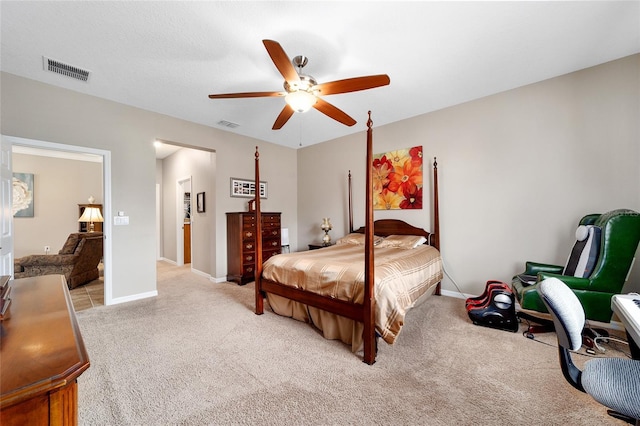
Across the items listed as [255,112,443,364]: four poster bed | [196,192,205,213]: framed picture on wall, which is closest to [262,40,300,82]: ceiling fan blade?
[255,112,443,364]: four poster bed

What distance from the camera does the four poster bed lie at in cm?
205

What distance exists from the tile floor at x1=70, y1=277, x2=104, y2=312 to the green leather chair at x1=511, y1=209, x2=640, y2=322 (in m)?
5.06

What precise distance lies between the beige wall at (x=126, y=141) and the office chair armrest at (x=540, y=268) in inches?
178

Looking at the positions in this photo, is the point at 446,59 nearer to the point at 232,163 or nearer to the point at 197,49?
the point at 197,49

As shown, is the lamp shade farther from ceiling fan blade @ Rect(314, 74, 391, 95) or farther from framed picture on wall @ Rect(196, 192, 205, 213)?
ceiling fan blade @ Rect(314, 74, 391, 95)

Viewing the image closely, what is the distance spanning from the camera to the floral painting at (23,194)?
530 centimetres

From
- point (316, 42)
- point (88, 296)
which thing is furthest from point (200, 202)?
point (316, 42)

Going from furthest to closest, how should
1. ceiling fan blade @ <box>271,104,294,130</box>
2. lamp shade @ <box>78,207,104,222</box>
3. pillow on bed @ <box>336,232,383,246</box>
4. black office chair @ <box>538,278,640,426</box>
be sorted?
lamp shade @ <box>78,207,104,222</box>
pillow on bed @ <box>336,232,383,246</box>
ceiling fan blade @ <box>271,104,294,130</box>
black office chair @ <box>538,278,640,426</box>

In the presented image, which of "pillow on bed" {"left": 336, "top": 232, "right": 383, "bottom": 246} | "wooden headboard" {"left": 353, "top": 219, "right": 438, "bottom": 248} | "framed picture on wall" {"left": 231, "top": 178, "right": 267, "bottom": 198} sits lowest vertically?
"pillow on bed" {"left": 336, "top": 232, "right": 383, "bottom": 246}

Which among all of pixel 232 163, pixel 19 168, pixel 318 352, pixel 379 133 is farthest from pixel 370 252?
pixel 19 168

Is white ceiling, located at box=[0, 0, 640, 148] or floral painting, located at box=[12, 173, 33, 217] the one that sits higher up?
white ceiling, located at box=[0, 0, 640, 148]

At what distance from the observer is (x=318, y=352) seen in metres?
2.18

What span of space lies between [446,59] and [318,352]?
3098 millimetres

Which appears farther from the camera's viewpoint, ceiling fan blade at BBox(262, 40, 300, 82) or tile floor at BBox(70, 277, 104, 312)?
tile floor at BBox(70, 277, 104, 312)
